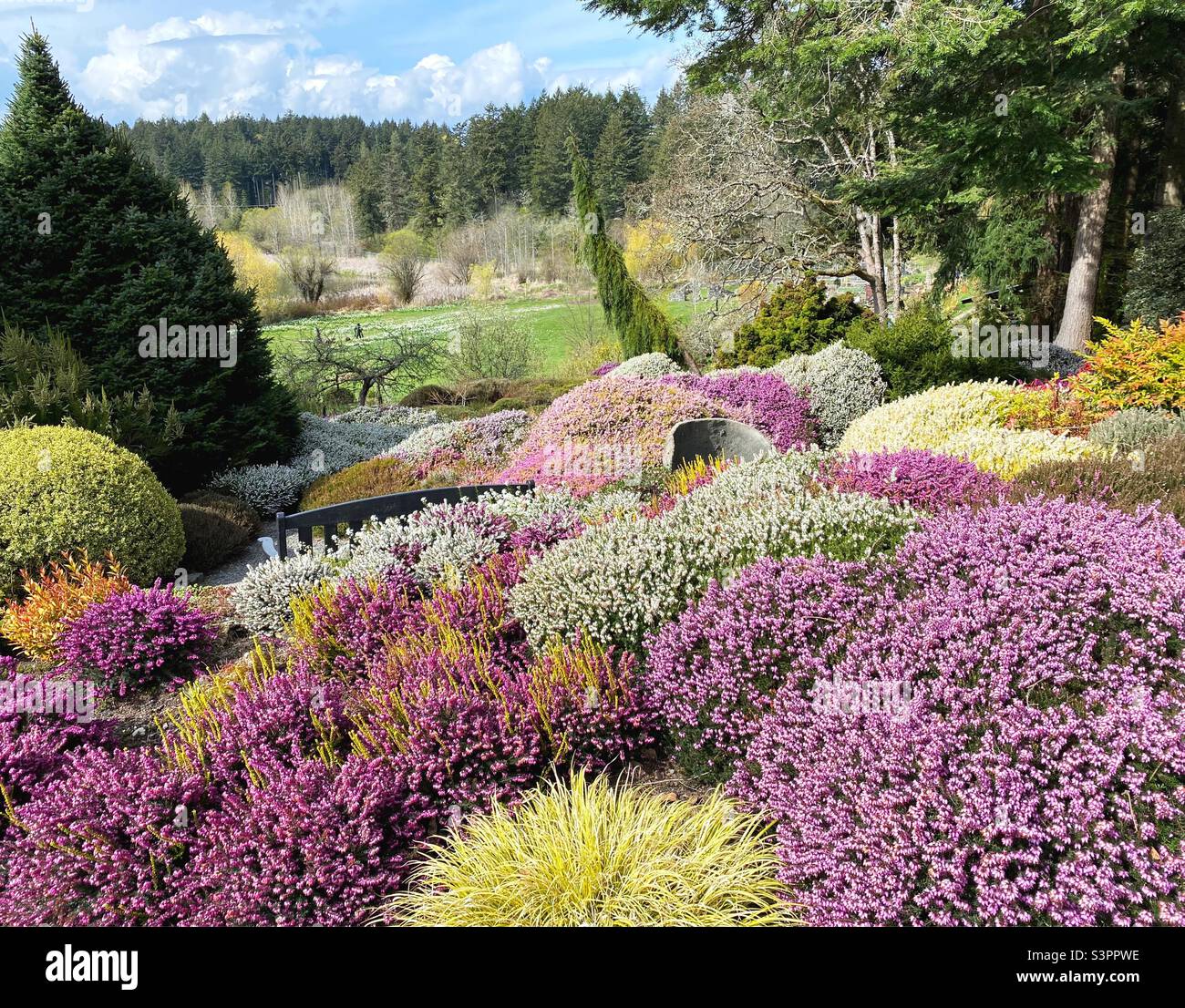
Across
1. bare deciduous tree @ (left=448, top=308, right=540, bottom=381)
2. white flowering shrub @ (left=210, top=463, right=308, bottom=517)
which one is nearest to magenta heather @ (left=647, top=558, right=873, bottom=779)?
white flowering shrub @ (left=210, top=463, right=308, bottom=517)

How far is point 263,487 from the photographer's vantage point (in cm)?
993

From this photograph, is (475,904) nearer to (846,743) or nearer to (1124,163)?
(846,743)

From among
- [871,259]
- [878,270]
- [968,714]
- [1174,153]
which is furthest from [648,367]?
[1174,153]

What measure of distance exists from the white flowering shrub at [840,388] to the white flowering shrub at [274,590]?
732 cm

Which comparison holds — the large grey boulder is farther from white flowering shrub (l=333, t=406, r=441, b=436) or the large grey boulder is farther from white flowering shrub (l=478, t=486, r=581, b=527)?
white flowering shrub (l=333, t=406, r=441, b=436)

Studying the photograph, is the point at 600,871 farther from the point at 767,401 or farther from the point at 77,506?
the point at 767,401

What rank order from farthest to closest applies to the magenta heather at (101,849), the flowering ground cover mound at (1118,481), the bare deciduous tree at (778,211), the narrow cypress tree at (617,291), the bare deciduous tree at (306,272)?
the bare deciduous tree at (306,272), the bare deciduous tree at (778,211), the narrow cypress tree at (617,291), the flowering ground cover mound at (1118,481), the magenta heather at (101,849)

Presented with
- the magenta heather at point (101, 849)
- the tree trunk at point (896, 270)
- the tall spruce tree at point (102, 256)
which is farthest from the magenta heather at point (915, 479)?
the tree trunk at point (896, 270)

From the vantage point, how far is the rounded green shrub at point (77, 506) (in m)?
6.22

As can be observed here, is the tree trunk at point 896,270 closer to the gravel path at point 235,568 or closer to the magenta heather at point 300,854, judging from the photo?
the gravel path at point 235,568

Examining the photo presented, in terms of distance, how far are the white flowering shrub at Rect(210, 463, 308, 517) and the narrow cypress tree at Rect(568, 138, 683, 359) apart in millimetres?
8271
